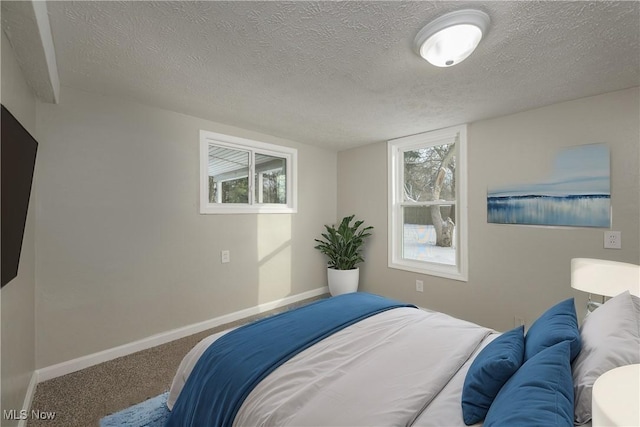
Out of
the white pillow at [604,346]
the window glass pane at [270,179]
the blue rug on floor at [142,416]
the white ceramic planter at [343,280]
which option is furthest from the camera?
the white ceramic planter at [343,280]

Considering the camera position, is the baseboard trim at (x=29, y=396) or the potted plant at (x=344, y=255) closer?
Answer: the baseboard trim at (x=29, y=396)

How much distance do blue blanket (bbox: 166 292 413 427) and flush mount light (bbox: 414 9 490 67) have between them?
166 centimetres

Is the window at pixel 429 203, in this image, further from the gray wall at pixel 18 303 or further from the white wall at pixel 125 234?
the gray wall at pixel 18 303

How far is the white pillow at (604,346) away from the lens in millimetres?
839

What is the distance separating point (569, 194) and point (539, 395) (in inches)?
92.6

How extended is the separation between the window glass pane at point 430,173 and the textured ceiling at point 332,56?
0.73m

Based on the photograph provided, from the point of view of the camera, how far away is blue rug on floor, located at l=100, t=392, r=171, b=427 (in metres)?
1.68

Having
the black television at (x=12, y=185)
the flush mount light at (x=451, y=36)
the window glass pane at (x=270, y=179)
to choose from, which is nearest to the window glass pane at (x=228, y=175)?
the window glass pane at (x=270, y=179)

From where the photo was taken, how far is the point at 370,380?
47.0 inches

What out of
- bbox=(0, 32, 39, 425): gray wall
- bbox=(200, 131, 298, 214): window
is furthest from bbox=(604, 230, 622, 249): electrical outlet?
bbox=(0, 32, 39, 425): gray wall

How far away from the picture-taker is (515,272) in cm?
274

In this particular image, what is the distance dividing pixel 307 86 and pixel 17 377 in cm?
264

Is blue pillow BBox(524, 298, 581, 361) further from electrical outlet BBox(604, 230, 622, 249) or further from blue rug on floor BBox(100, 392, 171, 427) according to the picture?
blue rug on floor BBox(100, 392, 171, 427)

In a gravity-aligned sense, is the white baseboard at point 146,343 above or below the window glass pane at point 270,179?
below
